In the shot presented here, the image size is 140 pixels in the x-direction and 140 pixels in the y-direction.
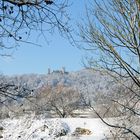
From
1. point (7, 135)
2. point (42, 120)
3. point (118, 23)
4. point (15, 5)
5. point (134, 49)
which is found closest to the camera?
point (15, 5)

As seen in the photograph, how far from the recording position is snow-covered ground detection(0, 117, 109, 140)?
1270 inches

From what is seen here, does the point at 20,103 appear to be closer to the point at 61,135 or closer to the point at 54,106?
the point at 61,135

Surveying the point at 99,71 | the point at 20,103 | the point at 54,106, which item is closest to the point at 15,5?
the point at 20,103

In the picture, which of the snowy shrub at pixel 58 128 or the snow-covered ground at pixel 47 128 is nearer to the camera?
the snow-covered ground at pixel 47 128

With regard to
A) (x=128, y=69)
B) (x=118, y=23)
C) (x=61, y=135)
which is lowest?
(x=61, y=135)

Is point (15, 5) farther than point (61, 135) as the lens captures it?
No

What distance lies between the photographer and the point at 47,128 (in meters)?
34.7

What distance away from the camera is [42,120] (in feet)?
118

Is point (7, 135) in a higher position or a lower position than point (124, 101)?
lower

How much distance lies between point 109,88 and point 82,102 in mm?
1638

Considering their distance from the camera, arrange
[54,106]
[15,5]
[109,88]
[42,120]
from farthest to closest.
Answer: [54,106] → [42,120] → [109,88] → [15,5]

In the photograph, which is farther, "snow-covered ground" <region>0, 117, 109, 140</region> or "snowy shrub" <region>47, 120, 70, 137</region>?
"snowy shrub" <region>47, 120, 70, 137</region>

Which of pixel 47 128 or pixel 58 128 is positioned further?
pixel 47 128

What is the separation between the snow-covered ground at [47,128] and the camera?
3225 cm
